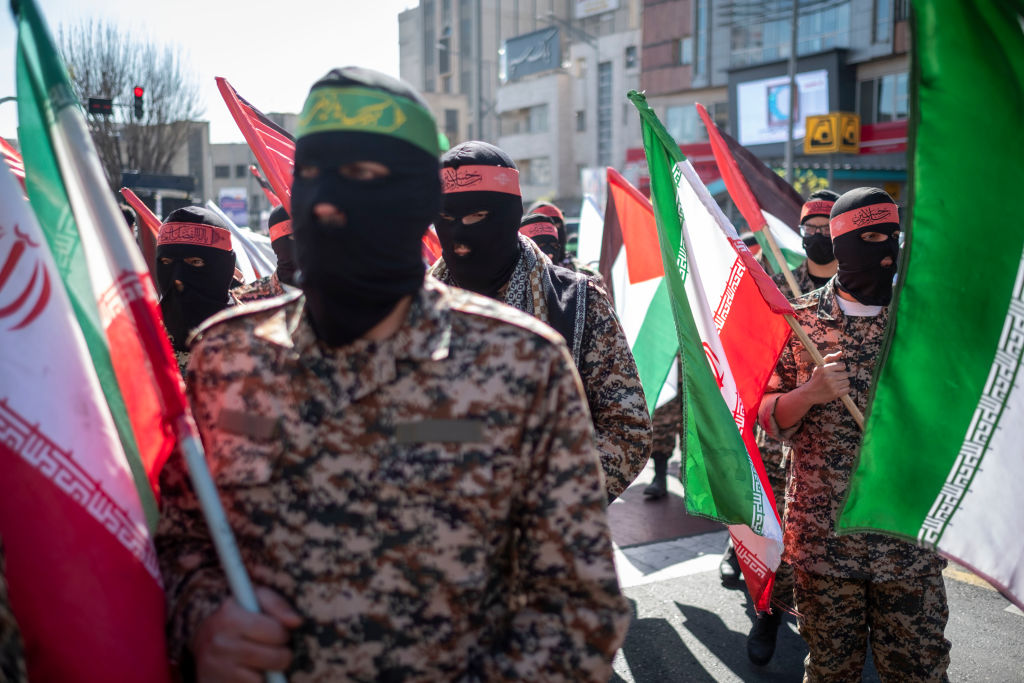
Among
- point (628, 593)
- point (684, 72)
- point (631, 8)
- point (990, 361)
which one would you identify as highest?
point (631, 8)

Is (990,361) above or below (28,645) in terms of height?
→ above

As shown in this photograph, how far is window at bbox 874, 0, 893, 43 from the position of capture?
97.8 ft

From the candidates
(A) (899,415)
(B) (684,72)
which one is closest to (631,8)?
(B) (684,72)

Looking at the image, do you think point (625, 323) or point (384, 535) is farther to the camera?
point (625, 323)

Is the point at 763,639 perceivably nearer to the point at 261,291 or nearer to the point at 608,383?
the point at 608,383

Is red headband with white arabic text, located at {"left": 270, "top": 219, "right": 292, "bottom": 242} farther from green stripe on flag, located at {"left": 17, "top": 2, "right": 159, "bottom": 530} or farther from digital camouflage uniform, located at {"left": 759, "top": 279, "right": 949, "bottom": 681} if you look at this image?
green stripe on flag, located at {"left": 17, "top": 2, "right": 159, "bottom": 530}

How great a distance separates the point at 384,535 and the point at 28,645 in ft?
2.05

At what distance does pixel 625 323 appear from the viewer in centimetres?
610

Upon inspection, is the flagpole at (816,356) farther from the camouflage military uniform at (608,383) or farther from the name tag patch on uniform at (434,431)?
the name tag patch on uniform at (434,431)

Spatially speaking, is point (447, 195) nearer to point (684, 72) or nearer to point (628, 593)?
point (628, 593)

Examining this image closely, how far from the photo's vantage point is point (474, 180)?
2812mm

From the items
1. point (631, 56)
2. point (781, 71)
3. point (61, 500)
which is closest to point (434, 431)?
point (61, 500)

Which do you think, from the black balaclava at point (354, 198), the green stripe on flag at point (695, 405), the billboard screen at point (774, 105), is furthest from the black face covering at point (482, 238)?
the billboard screen at point (774, 105)

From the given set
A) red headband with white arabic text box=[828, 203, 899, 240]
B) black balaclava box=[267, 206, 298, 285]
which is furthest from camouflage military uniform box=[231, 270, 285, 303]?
red headband with white arabic text box=[828, 203, 899, 240]
